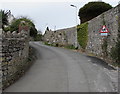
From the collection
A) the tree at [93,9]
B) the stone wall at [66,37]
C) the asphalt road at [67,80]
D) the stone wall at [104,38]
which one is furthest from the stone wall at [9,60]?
the tree at [93,9]

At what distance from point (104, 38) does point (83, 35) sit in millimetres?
4399

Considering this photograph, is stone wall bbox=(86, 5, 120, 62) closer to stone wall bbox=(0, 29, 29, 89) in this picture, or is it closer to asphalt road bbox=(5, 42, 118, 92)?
asphalt road bbox=(5, 42, 118, 92)

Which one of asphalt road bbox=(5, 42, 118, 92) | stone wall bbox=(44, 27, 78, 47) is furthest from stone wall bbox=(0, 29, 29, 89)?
stone wall bbox=(44, 27, 78, 47)

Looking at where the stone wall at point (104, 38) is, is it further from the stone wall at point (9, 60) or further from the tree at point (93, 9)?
the stone wall at point (9, 60)

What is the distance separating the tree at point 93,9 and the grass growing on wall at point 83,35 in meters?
3.59

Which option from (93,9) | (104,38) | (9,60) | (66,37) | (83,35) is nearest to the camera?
(9,60)

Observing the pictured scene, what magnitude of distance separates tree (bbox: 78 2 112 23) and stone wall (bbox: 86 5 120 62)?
15.3 ft

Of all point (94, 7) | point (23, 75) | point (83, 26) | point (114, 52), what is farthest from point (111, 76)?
point (94, 7)

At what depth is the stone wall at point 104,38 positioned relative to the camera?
25.6ft

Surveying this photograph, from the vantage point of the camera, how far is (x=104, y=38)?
894cm

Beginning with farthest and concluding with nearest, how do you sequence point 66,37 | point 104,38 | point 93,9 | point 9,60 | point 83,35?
point 66,37
point 93,9
point 83,35
point 104,38
point 9,60

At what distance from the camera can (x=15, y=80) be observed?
18.4ft

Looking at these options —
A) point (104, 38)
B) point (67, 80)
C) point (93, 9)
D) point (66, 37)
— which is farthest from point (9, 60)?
point (66, 37)

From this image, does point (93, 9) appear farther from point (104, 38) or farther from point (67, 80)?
point (67, 80)
